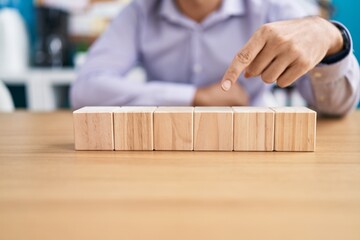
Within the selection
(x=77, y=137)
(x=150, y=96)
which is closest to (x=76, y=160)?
(x=77, y=137)

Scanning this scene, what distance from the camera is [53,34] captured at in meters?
2.54

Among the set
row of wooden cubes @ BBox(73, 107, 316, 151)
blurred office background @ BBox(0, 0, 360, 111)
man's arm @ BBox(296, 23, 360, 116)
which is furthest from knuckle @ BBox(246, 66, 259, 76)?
blurred office background @ BBox(0, 0, 360, 111)

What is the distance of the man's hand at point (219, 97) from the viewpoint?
3.35 ft

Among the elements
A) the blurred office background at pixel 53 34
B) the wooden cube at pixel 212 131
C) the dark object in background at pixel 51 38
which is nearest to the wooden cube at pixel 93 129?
the wooden cube at pixel 212 131

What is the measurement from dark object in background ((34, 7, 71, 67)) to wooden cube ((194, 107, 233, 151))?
7.07 feet

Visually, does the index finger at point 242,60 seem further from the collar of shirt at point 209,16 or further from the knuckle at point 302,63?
the collar of shirt at point 209,16

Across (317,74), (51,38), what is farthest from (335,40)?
(51,38)

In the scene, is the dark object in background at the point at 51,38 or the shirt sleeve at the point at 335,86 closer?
the shirt sleeve at the point at 335,86

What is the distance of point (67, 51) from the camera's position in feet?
8.51

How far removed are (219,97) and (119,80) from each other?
0.29 meters

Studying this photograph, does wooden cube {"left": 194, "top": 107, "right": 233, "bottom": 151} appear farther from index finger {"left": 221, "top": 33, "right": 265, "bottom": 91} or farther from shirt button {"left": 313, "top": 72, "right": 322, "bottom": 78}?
shirt button {"left": 313, "top": 72, "right": 322, "bottom": 78}

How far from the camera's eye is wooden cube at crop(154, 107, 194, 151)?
0.57 m

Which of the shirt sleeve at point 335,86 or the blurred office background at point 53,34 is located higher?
the blurred office background at point 53,34

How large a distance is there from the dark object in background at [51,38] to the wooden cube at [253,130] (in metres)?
2.18
